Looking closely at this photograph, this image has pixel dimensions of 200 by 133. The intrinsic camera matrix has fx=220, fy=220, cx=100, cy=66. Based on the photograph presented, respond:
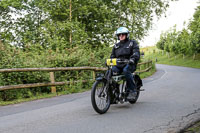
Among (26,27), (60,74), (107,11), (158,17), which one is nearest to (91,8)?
(107,11)

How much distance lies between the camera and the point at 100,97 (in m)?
5.09

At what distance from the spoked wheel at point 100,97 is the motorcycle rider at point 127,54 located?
661 mm

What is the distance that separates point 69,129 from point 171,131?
1.79 meters

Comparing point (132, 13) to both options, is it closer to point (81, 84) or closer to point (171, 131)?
point (81, 84)

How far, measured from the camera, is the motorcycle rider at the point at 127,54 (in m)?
5.57

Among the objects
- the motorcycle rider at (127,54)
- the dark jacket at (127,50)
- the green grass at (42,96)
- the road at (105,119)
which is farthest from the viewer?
the green grass at (42,96)

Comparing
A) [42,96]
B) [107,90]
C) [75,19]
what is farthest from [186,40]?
[107,90]

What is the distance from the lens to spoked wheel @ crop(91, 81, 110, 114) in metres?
4.87

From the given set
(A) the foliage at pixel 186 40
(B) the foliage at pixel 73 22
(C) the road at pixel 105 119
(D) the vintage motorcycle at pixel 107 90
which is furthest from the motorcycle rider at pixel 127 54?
(A) the foliage at pixel 186 40

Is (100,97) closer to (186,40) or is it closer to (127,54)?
(127,54)

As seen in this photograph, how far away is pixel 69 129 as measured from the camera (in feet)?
13.0

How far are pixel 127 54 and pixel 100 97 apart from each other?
4.73ft

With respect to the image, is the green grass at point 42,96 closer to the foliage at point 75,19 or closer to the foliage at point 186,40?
the foliage at point 75,19

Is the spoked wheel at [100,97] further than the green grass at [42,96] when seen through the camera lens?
No
